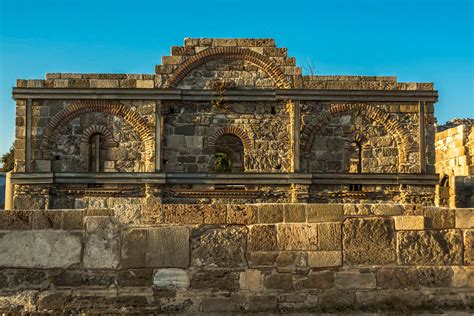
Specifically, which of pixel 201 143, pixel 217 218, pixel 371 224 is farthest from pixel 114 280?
pixel 201 143

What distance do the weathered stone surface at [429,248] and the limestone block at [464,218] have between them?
13 cm

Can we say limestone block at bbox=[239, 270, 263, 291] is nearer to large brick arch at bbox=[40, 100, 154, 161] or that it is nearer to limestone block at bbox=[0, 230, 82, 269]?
limestone block at bbox=[0, 230, 82, 269]

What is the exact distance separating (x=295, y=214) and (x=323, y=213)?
303 mm

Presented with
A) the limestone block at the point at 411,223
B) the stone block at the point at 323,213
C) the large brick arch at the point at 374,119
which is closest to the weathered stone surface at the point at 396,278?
the limestone block at the point at 411,223

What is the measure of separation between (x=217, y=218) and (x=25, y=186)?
37.2 feet

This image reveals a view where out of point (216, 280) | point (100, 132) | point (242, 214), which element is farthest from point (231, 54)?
point (216, 280)

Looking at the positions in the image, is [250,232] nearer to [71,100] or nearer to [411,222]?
[411,222]

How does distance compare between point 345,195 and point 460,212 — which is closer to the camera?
point 460,212

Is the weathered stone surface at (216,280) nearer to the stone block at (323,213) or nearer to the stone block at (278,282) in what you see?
the stone block at (278,282)

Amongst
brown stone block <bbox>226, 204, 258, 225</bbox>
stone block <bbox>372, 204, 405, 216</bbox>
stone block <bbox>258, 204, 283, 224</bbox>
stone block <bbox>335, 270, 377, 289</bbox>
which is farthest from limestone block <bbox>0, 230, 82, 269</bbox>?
stone block <bbox>372, 204, 405, 216</bbox>

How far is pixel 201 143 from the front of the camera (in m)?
15.3

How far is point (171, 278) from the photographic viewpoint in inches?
203

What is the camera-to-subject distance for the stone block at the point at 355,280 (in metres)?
5.22

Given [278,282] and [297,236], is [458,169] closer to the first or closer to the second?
[297,236]
